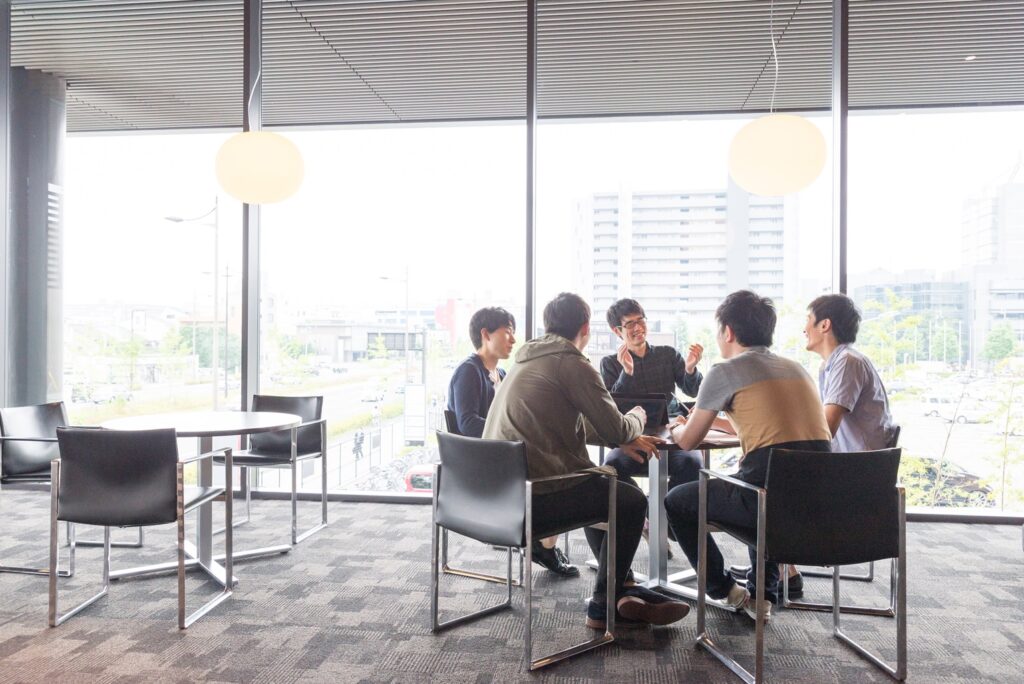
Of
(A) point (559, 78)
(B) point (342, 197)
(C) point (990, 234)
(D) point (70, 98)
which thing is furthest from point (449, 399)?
(D) point (70, 98)

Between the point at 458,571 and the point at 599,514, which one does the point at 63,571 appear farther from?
the point at 599,514

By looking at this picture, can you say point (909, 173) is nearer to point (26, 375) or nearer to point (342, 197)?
point (342, 197)

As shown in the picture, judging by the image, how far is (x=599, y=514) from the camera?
2.51m

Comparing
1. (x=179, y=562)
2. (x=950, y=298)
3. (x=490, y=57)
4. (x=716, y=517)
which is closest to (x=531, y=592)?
(x=716, y=517)

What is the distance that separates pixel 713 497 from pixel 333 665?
1.49 meters

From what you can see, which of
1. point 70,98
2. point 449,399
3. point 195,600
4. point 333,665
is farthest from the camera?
point 70,98

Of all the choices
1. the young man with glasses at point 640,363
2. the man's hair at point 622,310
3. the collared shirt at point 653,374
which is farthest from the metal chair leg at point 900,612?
the man's hair at point 622,310

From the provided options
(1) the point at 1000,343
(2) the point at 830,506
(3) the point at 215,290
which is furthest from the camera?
(3) the point at 215,290

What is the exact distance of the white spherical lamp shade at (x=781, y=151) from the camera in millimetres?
3506

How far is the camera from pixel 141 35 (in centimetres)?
479

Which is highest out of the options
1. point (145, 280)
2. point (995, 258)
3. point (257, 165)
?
point (257, 165)

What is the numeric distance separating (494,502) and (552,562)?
3.58 feet

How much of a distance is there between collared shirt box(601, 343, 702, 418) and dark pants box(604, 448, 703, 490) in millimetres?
349

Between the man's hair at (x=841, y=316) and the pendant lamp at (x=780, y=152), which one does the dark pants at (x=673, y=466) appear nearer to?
the man's hair at (x=841, y=316)
